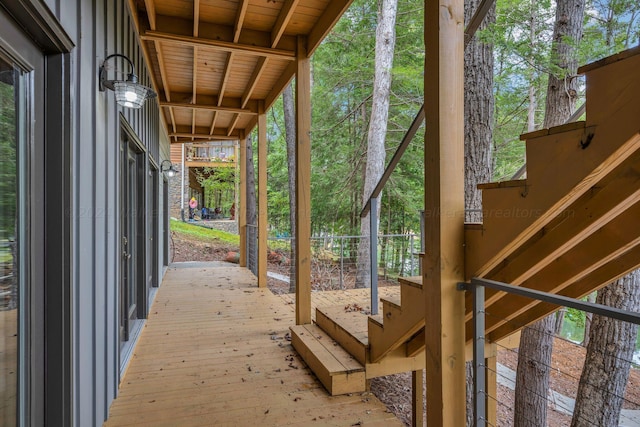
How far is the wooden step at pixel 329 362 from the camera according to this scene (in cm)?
256

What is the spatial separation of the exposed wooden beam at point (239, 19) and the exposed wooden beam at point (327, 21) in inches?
27.1

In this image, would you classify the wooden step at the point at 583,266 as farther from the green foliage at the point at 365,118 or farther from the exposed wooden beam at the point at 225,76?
the green foliage at the point at 365,118

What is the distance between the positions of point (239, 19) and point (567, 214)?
311 cm

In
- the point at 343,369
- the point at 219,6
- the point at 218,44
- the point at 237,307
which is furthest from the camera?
the point at 237,307

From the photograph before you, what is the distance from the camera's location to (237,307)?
4840 millimetres

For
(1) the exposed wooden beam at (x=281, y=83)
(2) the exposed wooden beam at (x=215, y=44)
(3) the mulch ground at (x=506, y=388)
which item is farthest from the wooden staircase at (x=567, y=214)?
(1) the exposed wooden beam at (x=281, y=83)

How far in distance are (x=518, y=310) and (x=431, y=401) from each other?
1.00 meters

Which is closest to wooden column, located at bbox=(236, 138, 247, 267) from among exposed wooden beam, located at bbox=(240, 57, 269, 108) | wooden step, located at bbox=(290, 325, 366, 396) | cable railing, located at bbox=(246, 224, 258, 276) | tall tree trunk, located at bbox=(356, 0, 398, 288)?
cable railing, located at bbox=(246, 224, 258, 276)

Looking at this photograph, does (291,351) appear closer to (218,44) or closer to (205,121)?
(218,44)

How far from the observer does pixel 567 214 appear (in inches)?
61.2

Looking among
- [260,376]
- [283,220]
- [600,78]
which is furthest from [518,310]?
[283,220]

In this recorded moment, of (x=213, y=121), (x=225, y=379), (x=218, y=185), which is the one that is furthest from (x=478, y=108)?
(x=218, y=185)

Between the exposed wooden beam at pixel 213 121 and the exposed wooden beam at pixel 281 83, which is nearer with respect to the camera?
the exposed wooden beam at pixel 281 83

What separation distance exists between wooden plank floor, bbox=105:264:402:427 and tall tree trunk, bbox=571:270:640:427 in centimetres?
244
